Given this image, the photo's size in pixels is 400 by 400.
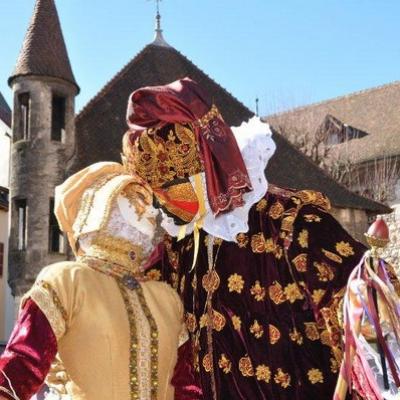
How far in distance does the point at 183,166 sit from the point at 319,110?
28.1 m

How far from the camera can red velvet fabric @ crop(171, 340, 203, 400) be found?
3.04 m

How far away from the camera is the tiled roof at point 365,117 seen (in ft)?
86.6

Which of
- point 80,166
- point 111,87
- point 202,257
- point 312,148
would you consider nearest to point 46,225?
point 80,166

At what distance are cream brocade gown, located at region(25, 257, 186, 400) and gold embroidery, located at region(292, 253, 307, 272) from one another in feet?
1.89

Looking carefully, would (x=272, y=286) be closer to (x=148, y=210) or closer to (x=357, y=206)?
(x=148, y=210)

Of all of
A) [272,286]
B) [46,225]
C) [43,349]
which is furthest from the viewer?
[46,225]

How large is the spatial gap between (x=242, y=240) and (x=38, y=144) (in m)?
14.8

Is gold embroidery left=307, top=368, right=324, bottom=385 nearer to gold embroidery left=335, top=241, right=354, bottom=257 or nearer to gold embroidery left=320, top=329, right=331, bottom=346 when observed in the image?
gold embroidery left=320, top=329, right=331, bottom=346

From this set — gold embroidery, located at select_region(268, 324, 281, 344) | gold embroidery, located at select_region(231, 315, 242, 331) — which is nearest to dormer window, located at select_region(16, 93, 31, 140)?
gold embroidery, located at select_region(231, 315, 242, 331)

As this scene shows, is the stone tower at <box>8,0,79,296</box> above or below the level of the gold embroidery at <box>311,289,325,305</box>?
above

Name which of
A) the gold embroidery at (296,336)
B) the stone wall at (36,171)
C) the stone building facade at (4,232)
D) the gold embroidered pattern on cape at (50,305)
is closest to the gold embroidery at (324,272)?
the gold embroidery at (296,336)

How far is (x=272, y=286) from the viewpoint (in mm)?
2953

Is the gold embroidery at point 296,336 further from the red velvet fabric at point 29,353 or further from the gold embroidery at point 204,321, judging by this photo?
the red velvet fabric at point 29,353

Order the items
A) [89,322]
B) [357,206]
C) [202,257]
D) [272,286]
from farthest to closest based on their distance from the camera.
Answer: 1. [357,206]
2. [202,257]
3. [272,286]
4. [89,322]
